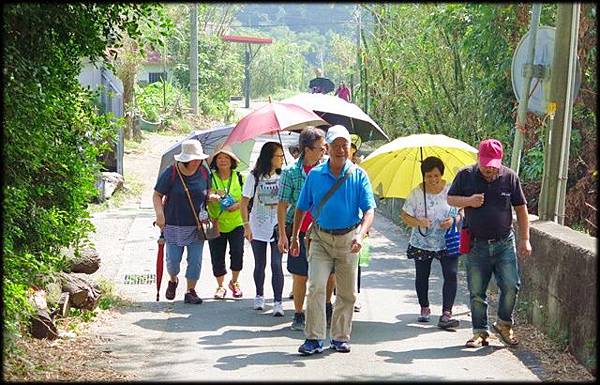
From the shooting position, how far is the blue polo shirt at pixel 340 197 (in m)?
8.66

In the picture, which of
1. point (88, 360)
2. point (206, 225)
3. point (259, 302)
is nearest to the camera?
point (88, 360)

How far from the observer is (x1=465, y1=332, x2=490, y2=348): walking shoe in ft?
29.6

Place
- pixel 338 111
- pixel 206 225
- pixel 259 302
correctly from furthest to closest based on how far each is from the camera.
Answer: pixel 338 111 → pixel 206 225 → pixel 259 302

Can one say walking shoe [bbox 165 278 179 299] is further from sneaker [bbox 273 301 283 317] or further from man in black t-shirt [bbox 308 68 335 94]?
man in black t-shirt [bbox 308 68 335 94]

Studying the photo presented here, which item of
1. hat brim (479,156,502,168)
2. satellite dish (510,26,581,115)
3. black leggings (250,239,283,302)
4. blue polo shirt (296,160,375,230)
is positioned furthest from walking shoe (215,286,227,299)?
hat brim (479,156,502,168)

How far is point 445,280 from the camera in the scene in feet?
33.0

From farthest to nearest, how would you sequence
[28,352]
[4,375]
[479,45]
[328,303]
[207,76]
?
[207,76], [479,45], [328,303], [28,352], [4,375]

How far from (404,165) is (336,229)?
238 cm

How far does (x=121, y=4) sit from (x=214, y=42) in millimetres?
41615

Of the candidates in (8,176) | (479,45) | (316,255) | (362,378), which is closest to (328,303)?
(316,255)

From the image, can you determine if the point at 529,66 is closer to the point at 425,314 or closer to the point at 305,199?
the point at 425,314

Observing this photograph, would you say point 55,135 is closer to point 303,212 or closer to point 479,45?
point 303,212

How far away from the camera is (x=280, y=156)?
10.8 meters

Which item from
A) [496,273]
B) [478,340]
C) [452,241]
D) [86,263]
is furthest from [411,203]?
[86,263]
